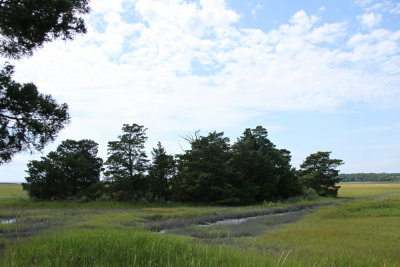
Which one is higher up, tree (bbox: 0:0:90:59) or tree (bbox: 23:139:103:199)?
tree (bbox: 0:0:90:59)

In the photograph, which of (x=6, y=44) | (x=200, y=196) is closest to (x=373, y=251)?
(x=6, y=44)

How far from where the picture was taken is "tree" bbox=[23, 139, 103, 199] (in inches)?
1166

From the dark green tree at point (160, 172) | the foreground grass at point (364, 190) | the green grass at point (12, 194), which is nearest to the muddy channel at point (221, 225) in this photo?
the dark green tree at point (160, 172)

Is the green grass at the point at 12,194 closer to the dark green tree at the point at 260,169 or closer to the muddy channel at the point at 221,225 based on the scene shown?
the muddy channel at the point at 221,225

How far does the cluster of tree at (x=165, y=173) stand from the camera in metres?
30.1

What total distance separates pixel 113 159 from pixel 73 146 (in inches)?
253

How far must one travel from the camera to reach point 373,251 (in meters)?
7.42

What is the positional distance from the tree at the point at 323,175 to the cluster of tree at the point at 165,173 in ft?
45.4

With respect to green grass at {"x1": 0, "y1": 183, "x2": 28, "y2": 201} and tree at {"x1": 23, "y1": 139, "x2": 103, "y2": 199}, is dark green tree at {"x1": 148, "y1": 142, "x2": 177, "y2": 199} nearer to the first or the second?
tree at {"x1": 23, "y1": 139, "x2": 103, "y2": 199}

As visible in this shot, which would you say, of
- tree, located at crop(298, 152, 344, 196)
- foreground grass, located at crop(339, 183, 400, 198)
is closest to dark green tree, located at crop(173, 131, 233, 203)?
tree, located at crop(298, 152, 344, 196)

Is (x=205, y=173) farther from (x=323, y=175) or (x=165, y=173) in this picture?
(x=323, y=175)

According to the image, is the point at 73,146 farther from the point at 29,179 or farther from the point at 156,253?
the point at 156,253

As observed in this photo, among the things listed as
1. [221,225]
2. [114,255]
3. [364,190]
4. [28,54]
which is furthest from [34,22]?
[364,190]

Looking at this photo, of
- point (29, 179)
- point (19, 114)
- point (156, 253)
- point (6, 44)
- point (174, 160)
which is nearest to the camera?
point (156, 253)
